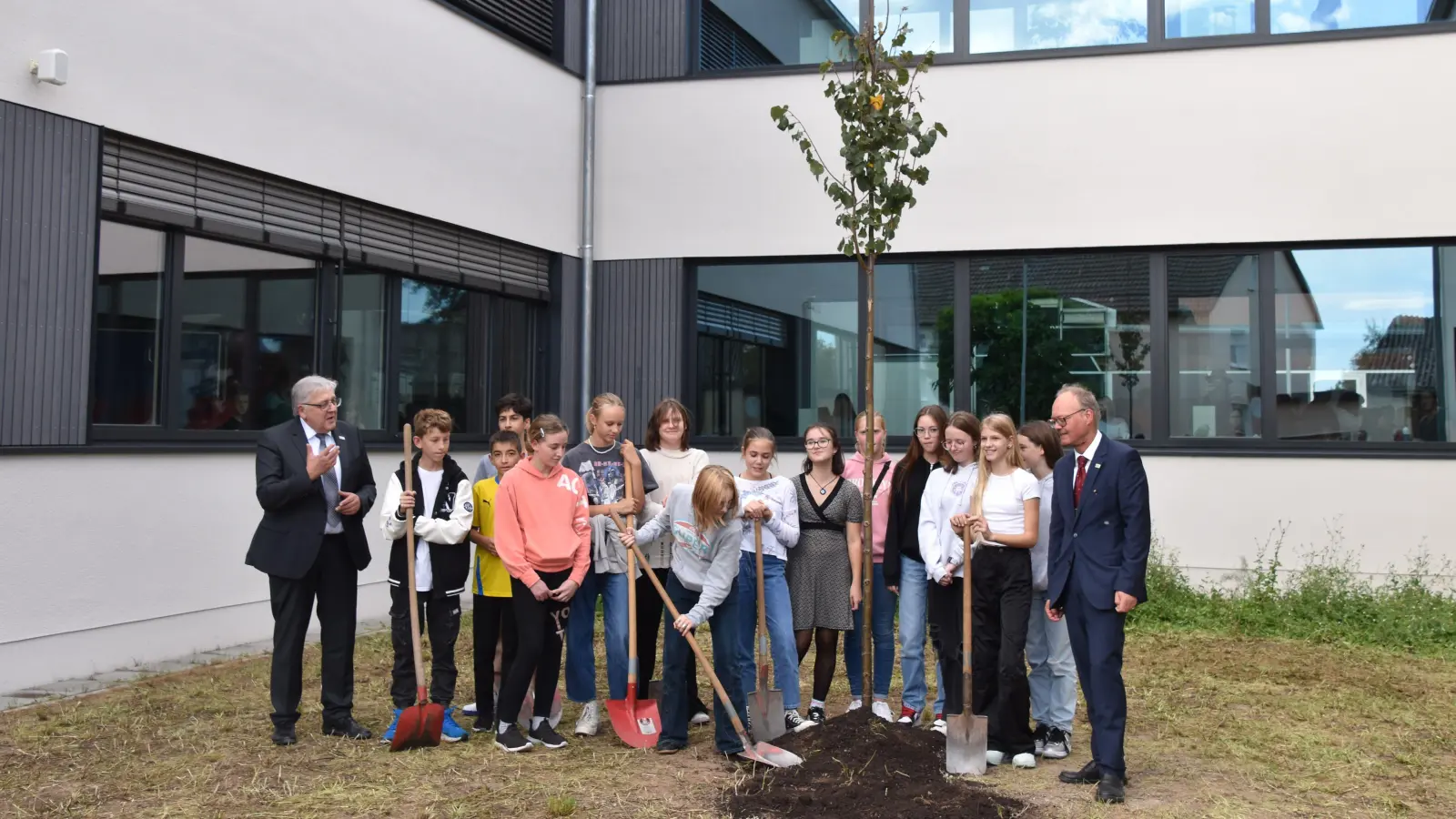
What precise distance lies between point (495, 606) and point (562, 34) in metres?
6.87

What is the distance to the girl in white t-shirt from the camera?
229 inches

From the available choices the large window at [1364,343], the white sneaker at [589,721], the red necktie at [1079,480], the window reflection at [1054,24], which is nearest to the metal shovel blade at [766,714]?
the white sneaker at [589,721]

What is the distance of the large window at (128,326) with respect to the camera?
7.50 m

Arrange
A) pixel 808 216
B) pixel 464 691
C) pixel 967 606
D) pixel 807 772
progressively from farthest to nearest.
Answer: pixel 808 216, pixel 464 691, pixel 967 606, pixel 807 772

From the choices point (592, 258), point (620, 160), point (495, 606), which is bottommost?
point (495, 606)

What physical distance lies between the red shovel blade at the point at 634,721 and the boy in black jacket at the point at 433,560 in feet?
2.43

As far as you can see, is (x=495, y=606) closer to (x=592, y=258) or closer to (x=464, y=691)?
(x=464, y=691)

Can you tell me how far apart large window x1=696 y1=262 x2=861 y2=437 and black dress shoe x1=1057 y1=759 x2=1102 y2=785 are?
5865 millimetres

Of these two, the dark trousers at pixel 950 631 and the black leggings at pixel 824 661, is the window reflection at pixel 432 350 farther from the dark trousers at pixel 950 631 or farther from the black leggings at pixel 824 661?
the dark trousers at pixel 950 631

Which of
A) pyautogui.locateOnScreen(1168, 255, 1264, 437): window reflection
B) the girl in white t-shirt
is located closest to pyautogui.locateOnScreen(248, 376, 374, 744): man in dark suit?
the girl in white t-shirt

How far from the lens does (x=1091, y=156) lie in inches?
420

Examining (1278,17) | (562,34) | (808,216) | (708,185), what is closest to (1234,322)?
(1278,17)

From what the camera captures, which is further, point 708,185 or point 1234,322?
point 708,185

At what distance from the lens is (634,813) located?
5.04 m
